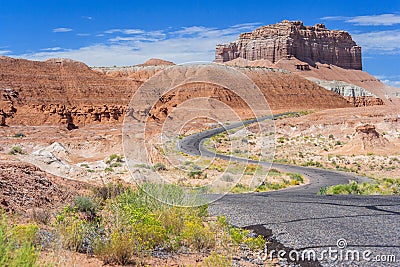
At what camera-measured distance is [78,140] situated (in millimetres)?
45688

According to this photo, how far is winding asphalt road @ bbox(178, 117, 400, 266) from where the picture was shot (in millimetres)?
7945

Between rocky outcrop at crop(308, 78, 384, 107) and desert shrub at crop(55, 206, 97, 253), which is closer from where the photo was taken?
desert shrub at crop(55, 206, 97, 253)

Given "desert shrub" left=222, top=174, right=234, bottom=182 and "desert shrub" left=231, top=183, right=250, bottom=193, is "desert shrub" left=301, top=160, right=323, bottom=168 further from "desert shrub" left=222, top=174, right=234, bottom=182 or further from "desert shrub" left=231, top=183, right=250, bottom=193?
"desert shrub" left=222, top=174, right=234, bottom=182

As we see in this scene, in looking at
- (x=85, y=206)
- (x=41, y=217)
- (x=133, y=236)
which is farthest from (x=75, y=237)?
(x=85, y=206)

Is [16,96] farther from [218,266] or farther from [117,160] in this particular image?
[218,266]

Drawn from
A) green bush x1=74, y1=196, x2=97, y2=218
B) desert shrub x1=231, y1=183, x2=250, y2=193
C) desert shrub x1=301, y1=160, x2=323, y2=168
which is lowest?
desert shrub x1=301, y1=160, x2=323, y2=168

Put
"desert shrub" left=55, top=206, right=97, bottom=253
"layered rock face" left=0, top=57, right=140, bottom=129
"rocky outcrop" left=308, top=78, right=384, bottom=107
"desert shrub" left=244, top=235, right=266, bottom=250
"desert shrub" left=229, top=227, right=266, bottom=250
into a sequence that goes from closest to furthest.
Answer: "desert shrub" left=55, top=206, right=97, bottom=253 < "desert shrub" left=229, top=227, right=266, bottom=250 < "desert shrub" left=244, top=235, right=266, bottom=250 < "layered rock face" left=0, top=57, right=140, bottom=129 < "rocky outcrop" left=308, top=78, right=384, bottom=107

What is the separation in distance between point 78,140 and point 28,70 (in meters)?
37.8

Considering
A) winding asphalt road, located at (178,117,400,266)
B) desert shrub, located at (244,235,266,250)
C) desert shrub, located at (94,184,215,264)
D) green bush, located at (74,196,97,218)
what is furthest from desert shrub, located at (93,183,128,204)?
desert shrub, located at (244,235,266,250)

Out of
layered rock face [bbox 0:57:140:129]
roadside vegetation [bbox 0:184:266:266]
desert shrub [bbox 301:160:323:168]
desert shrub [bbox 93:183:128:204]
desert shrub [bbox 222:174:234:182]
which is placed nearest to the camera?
roadside vegetation [bbox 0:184:266:266]

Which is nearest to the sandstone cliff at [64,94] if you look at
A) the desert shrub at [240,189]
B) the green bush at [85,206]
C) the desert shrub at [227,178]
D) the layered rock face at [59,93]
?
the layered rock face at [59,93]

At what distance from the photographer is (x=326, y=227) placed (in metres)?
10.1

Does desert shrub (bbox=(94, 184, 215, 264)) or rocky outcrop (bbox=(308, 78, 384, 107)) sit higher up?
rocky outcrop (bbox=(308, 78, 384, 107))

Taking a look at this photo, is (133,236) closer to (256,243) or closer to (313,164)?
(256,243)
